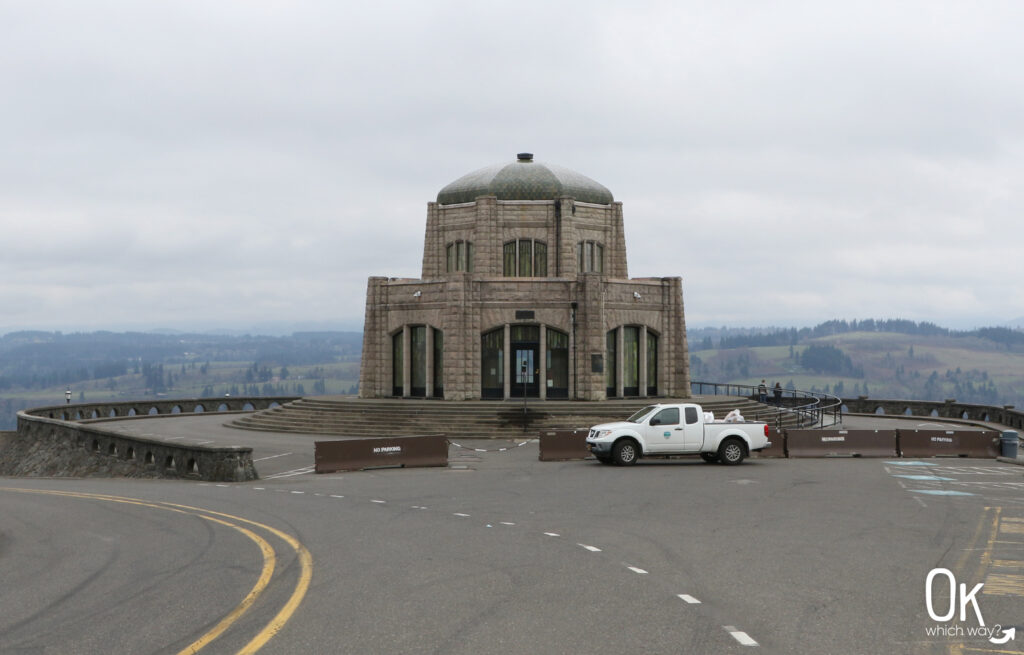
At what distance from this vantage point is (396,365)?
46.1m

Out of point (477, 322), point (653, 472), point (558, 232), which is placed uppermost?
point (558, 232)

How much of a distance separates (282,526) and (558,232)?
117 feet

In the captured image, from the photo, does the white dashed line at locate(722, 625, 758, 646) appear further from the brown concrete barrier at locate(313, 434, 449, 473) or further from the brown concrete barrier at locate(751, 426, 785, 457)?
the brown concrete barrier at locate(751, 426, 785, 457)

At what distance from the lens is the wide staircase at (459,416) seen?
3781 cm

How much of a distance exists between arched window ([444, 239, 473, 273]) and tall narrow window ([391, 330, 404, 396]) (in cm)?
644

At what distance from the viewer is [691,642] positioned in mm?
8086

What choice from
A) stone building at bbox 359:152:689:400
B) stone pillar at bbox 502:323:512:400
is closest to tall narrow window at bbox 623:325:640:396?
stone building at bbox 359:152:689:400

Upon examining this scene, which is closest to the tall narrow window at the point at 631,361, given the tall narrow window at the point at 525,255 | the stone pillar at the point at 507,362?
the stone pillar at the point at 507,362

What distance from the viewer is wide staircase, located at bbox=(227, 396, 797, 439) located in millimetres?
37812

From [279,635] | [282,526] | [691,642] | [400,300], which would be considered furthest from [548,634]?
[400,300]

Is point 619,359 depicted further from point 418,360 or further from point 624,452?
point 624,452

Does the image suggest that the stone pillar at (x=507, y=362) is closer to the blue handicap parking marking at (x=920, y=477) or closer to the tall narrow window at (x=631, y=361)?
the tall narrow window at (x=631, y=361)

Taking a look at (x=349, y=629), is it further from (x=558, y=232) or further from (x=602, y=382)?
(x=558, y=232)

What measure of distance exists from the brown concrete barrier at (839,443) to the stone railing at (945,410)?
57.5 feet
